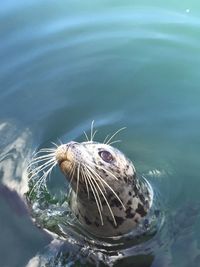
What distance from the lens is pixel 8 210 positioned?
14.5 feet

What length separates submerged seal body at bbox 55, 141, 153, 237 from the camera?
3.40 metres

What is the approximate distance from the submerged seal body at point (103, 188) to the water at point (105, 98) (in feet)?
0.64

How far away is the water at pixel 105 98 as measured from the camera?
4.20 meters

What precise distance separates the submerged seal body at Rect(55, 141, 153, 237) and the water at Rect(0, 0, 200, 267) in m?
0.20

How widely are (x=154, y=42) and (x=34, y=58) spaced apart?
4.16ft

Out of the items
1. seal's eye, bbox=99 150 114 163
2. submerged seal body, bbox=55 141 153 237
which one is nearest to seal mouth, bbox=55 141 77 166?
submerged seal body, bbox=55 141 153 237

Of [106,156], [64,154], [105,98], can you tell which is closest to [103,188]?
[106,156]

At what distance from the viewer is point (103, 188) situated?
3.66m

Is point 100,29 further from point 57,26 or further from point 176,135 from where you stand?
point 176,135

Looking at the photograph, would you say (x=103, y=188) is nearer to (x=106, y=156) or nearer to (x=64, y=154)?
(x=106, y=156)

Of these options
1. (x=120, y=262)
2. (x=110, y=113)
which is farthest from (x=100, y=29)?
(x=120, y=262)

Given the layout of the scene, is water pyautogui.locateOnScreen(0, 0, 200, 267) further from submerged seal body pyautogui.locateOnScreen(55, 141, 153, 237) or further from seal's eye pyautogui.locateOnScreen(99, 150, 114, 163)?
seal's eye pyautogui.locateOnScreen(99, 150, 114, 163)

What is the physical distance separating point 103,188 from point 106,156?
194 mm

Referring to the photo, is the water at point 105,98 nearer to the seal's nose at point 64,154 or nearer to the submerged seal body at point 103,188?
the submerged seal body at point 103,188
